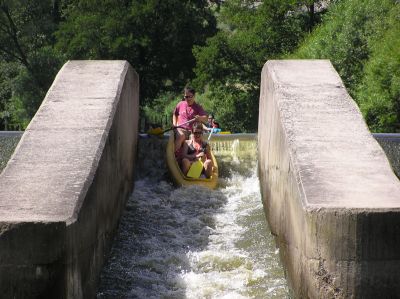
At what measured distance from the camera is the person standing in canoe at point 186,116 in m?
12.2

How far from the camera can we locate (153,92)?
31656mm

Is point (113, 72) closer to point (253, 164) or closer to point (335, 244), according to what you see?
point (253, 164)

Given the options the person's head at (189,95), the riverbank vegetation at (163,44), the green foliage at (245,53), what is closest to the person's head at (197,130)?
the person's head at (189,95)

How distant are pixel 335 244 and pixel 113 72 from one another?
4962 mm

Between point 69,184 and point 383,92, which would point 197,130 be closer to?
point 69,184

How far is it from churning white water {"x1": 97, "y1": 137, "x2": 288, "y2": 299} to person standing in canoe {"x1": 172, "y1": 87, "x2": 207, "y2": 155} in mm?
654

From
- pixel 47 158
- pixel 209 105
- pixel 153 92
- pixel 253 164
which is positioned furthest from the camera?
pixel 153 92

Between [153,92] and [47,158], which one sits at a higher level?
[47,158]

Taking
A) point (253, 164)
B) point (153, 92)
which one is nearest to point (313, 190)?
point (253, 164)

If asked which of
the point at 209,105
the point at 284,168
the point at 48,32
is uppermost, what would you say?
the point at 284,168

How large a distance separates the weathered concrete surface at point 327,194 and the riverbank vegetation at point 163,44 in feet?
42.4

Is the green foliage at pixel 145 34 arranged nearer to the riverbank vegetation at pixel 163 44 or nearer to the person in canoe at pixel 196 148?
the riverbank vegetation at pixel 163 44

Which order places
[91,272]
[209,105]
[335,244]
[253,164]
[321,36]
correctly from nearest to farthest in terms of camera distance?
[335,244] → [91,272] → [253,164] → [321,36] → [209,105]

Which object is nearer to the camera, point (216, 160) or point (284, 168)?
point (284, 168)
